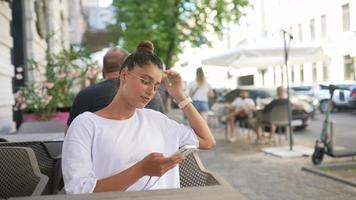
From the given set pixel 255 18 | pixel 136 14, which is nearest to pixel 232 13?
pixel 136 14

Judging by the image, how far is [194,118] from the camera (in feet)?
9.16

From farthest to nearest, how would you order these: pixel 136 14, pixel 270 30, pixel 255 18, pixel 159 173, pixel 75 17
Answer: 1. pixel 255 18
2. pixel 270 30
3. pixel 75 17
4. pixel 136 14
5. pixel 159 173

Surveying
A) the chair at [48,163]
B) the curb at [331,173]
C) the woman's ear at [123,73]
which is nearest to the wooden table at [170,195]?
the woman's ear at [123,73]

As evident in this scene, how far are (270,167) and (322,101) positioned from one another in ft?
54.3

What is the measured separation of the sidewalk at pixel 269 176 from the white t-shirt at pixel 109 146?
1.91 metres

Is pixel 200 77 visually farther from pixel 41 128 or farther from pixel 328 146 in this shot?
pixel 41 128

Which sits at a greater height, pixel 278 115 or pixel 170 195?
pixel 170 195

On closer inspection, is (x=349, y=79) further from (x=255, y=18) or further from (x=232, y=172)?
(x=232, y=172)

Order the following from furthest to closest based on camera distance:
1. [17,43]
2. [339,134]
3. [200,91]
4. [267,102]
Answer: [267,102] < [339,134] < [200,91] < [17,43]

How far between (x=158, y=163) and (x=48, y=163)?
1683 millimetres

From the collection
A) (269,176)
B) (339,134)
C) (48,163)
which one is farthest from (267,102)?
(48,163)

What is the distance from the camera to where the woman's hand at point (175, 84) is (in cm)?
283

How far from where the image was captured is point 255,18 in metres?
47.8

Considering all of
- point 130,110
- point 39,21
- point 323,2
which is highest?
point 323,2
